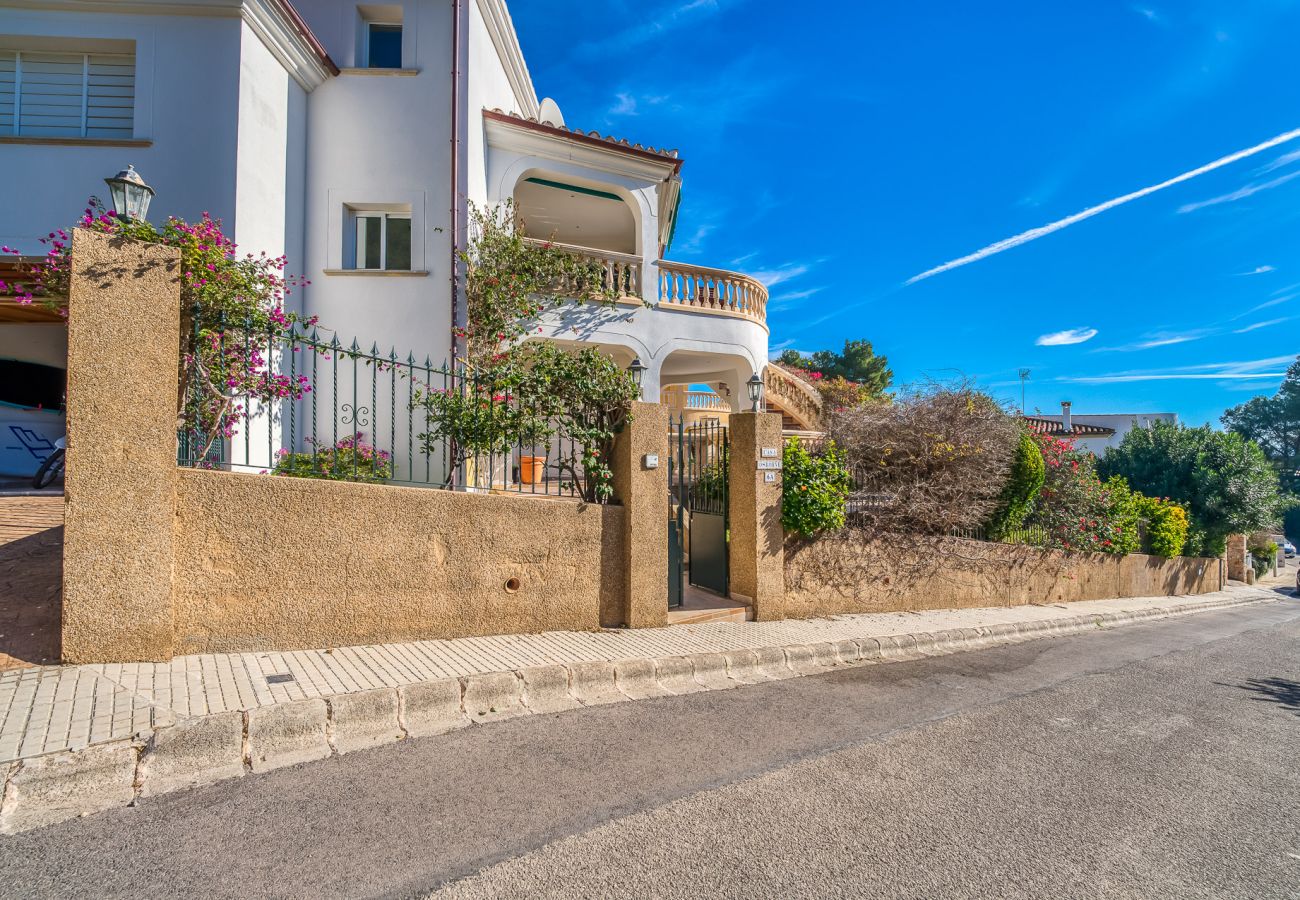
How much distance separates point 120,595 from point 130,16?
8.88 m

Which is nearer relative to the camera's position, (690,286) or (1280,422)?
(690,286)

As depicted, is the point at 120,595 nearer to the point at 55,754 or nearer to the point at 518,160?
the point at 55,754

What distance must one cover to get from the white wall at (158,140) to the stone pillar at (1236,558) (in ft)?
108

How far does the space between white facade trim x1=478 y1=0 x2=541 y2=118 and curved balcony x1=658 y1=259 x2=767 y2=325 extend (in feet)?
16.5

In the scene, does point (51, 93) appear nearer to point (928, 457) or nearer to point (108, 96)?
point (108, 96)

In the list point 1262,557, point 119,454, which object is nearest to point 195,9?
point 119,454

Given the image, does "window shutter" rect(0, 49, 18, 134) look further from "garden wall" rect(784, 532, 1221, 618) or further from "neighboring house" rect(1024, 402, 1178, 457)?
"neighboring house" rect(1024, 402, 1178, 457)

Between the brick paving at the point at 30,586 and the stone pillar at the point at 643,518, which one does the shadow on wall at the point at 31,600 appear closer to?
the brick paving at the point at 30,586

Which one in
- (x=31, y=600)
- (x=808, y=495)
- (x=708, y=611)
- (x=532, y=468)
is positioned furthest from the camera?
(x=808, y=495)

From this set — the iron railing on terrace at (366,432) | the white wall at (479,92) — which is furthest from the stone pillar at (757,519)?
the white wall at (479,92)

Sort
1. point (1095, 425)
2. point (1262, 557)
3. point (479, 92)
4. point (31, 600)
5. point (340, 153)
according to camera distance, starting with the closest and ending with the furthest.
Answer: point (31, 600) < point (340, 153) < point (479, 92) < point (1262, 557) < point (1095, 425)

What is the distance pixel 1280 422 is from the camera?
62969 millimetres

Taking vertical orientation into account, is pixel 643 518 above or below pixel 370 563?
above

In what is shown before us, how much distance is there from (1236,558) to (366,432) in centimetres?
3110
